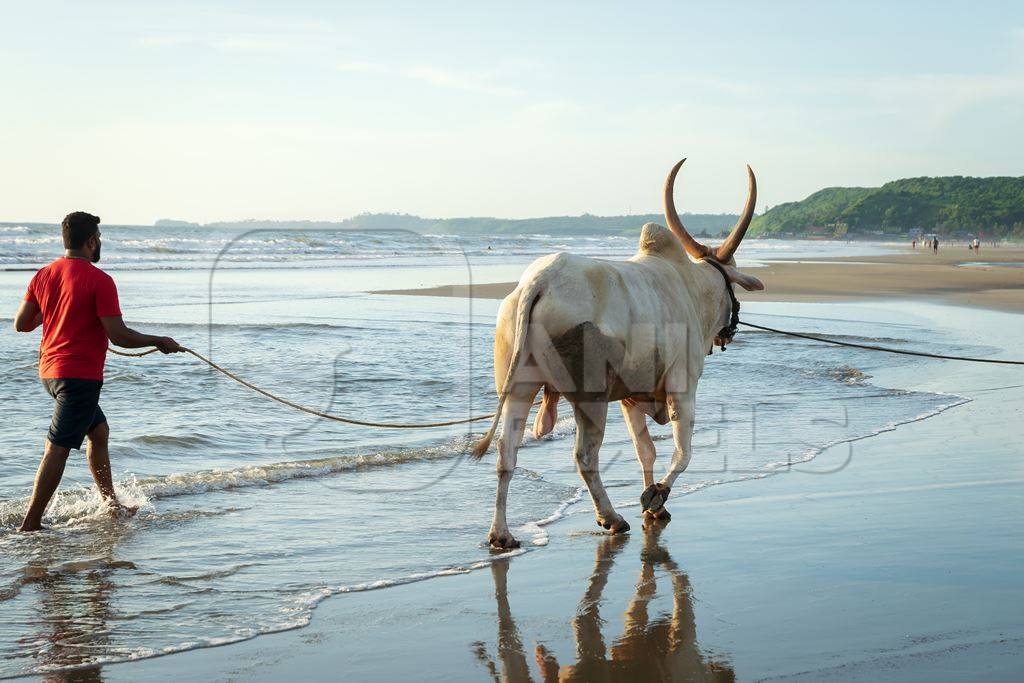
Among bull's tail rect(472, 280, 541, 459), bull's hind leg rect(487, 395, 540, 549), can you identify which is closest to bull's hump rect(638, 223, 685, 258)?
bull's tail rect(472, 280, 541, 459)

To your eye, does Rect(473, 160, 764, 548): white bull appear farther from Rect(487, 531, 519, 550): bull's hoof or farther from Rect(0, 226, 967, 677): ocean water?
Rect(0, 226, 967, 677): ocean water

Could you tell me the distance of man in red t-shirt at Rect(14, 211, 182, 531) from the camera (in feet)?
21.5

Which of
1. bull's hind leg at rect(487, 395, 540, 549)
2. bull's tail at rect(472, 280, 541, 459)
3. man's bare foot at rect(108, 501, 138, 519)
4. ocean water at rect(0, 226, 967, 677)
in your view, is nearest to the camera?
ocean water at rect(0, 226, 967, 677)

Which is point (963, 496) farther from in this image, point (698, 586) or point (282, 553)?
point (282, 553)

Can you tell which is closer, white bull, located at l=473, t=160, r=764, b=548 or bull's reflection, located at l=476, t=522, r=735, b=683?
bull's reflection, located at l=476, t=522, r=735, b=683

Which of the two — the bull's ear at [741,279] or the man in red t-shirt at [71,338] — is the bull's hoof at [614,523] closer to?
the bull's ear at [741,279]

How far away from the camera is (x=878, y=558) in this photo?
6066mm

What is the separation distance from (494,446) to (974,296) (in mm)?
23124

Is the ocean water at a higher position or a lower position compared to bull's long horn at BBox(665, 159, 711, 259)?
lower

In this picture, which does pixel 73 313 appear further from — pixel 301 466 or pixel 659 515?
pixel 659 515

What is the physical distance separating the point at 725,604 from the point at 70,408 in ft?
13.0

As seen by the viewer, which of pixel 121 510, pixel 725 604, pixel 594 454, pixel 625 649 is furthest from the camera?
pixel 121 510

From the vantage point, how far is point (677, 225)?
782 cm

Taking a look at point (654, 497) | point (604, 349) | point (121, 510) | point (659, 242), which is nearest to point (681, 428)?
point (654, 497)
